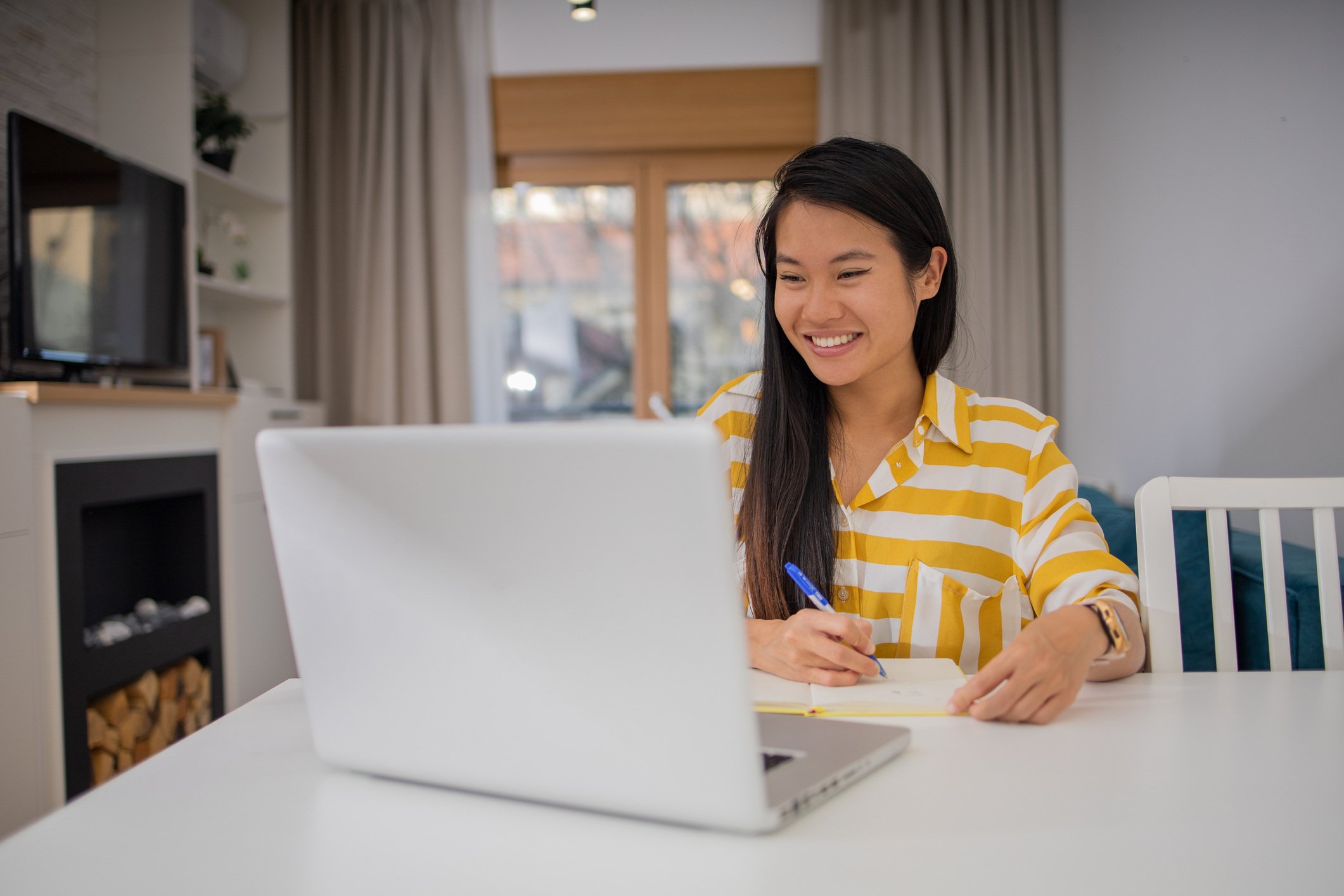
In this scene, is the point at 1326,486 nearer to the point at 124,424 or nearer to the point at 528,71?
the point at 124,424

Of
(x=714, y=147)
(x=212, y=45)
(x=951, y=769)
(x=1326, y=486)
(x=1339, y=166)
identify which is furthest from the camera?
(x=714, y=147)

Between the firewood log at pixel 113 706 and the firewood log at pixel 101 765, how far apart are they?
0.23ft

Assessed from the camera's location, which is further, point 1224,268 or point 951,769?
point 1224,268

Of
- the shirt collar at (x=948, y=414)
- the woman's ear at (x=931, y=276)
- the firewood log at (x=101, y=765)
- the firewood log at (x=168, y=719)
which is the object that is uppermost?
the woman's ear at (x=931, y=276)

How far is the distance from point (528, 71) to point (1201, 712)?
3394 mm

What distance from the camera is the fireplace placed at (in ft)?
6.97

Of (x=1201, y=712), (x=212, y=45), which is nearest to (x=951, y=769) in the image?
(x=1201, y=712)

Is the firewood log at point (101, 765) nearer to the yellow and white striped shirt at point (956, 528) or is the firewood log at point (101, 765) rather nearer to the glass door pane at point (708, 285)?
the yellow and white striped shirt at point (956, 528)

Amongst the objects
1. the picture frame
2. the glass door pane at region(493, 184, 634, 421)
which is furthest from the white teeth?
the glass door pane at region(493, 184, 634, 421)

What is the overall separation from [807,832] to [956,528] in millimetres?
662

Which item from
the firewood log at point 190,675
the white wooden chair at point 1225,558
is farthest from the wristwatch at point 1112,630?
the firewood log at point 190,675

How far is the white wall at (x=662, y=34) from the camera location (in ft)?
11.6

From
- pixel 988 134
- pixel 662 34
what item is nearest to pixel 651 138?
pixel 662 34

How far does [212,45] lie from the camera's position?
309 centimetres
